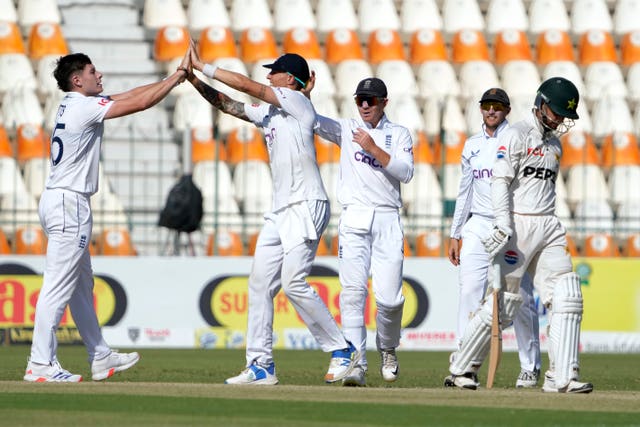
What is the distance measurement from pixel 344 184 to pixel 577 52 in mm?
14371

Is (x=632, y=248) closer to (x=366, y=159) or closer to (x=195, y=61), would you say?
(x=366, y=159)

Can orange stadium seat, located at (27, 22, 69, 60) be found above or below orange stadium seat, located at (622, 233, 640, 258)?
above

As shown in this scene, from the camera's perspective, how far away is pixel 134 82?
68.4 feet

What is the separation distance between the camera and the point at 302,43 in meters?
21.9

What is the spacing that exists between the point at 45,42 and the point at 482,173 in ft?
37.6

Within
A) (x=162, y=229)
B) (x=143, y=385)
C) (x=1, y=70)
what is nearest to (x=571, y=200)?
(x=162, y=229)

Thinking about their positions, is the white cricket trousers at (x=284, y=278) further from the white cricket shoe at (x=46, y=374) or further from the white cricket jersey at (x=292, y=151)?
the white cricket shoe at (x=46, y=374)

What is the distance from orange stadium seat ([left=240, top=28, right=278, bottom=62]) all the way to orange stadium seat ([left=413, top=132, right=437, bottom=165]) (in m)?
2.98

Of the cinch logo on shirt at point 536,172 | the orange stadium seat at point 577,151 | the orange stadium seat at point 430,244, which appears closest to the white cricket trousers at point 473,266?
the cinch logo on shirt at point 536,172

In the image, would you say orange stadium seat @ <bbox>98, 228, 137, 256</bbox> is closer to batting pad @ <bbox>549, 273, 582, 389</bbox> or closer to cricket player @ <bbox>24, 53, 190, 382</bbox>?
cricket player @ <bbox>24, 53, 190, 382</bbox>

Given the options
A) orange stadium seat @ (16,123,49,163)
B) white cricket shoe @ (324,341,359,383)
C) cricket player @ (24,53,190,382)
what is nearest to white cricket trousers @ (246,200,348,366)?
white cricket shoe @ (324,341,359,383)

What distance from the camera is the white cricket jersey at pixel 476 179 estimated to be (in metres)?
11.0

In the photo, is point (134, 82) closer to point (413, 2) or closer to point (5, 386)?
point (413, 2)

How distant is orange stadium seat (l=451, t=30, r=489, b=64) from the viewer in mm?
22841
